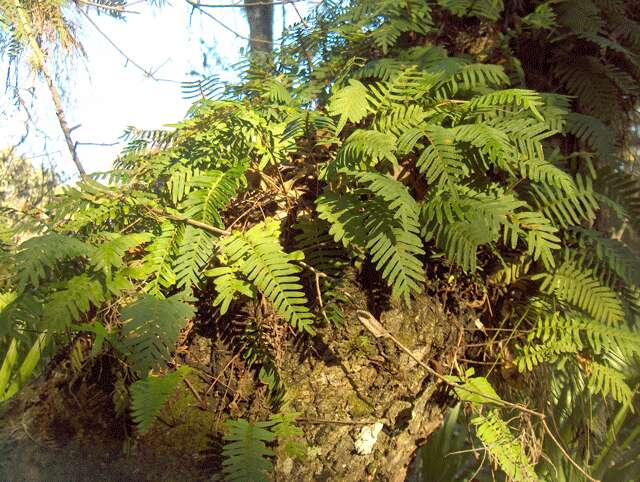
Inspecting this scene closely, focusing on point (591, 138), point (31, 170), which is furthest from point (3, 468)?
point (31, 170)

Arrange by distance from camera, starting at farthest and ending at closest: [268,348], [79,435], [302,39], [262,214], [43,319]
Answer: [302,39]
[262,214]
[268,348]
[79,435]
[43,319]

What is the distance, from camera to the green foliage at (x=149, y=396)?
4.32 ft

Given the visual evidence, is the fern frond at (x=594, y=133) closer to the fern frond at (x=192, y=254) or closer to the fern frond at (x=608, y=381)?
the fern frond at (x=608, y=381)

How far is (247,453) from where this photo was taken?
1.32 m

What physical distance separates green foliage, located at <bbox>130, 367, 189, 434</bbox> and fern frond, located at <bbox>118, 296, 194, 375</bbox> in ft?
0.21

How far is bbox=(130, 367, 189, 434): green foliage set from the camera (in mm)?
1315

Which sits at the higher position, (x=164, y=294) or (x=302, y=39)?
(x=302, y=39)

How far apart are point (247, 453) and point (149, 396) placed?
0.29m

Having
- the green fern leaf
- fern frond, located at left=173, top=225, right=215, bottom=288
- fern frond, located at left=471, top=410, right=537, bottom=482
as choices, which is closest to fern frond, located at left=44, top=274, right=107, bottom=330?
fern frond, located at left=173, top=225, right=215, bottom=288

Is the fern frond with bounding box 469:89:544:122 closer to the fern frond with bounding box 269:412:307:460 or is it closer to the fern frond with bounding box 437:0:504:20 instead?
the fern frond with bounding box 437:0:504:20

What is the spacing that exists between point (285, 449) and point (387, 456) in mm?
324

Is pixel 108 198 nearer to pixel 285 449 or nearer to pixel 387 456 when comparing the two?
pixel 285 449

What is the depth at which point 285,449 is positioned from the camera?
1.41 metres

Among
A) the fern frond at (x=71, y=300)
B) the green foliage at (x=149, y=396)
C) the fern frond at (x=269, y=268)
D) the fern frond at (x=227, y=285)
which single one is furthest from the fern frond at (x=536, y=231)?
the fern frond at (x=71, y=300)
